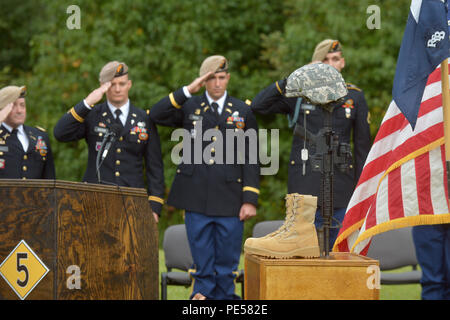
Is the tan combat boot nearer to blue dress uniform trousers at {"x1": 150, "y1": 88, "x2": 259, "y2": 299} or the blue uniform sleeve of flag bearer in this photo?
the blue uniform sleeve of flag bearer

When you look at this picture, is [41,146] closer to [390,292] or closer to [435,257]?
[435,257]

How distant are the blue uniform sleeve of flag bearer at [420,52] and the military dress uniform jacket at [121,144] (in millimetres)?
2477

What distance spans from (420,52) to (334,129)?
1547 millimetres

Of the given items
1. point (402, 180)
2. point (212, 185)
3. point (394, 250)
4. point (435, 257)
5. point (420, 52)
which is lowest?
point (435, 257)

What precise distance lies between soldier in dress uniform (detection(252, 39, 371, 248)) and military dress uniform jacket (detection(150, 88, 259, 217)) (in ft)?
1.23

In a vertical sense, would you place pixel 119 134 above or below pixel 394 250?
above

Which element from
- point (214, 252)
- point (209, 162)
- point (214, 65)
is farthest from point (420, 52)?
point (214, 252)

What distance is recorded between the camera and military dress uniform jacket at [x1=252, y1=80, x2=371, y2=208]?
5812mm

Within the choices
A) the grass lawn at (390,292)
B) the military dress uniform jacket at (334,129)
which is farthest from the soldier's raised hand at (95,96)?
the grass lawn at (390,292)

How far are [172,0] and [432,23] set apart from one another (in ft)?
44.0

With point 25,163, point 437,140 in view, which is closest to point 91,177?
point 25,163

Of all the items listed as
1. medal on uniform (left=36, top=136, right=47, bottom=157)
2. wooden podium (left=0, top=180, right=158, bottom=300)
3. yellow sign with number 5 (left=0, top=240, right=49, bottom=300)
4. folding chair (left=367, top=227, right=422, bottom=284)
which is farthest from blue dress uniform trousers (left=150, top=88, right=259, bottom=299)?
yellow sign with number 5 (left=0, top=240, right=49, bottom=300)

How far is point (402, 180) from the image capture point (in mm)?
4762
